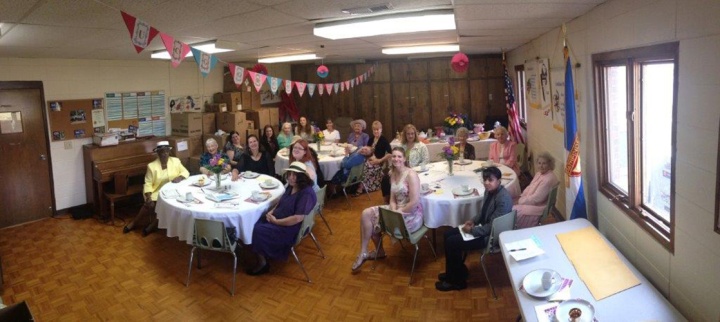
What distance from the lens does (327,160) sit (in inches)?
271

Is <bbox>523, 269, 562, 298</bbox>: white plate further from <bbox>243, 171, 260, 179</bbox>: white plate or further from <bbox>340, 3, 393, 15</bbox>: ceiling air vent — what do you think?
<bbox>243, 171, 260, 179</bbox>: white plate

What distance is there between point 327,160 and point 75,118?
416 centimetres

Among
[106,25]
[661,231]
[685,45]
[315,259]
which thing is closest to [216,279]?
[315,259]

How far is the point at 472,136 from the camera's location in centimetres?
873

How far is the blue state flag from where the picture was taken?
149 inches

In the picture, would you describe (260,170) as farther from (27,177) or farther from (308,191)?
(27,177)

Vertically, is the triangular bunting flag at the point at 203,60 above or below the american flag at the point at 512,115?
above

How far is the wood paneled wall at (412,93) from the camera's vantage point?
34.5 ft

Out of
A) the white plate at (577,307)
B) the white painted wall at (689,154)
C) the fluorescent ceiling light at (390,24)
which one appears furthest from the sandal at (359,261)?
the white plate at (577,307)

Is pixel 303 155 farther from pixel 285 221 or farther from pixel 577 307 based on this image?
pixel 577 307

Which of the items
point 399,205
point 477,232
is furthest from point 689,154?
point 399,205

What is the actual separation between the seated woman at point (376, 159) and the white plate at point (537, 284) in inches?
163

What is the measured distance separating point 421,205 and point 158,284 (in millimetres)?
2844

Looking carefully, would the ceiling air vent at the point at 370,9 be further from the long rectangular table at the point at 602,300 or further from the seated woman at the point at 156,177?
the seated woman at the point at 156,177
